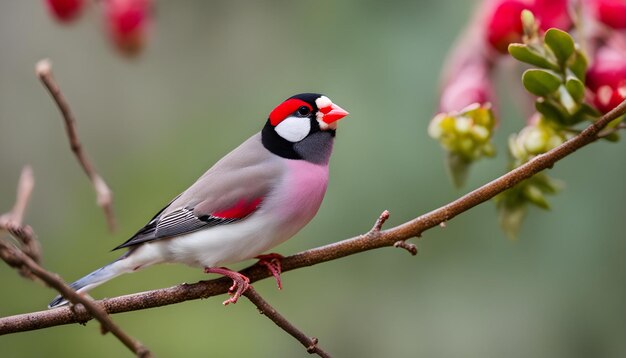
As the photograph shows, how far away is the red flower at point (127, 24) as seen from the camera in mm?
983

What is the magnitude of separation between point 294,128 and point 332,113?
0.18 feet

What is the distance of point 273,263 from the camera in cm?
81

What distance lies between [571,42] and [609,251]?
55cm

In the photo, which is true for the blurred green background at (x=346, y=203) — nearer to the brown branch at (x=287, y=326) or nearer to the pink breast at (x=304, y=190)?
the pink breast at (x=304, y=190)

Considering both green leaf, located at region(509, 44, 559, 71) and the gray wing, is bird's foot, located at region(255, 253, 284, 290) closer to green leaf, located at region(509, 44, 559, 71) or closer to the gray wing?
the gray wing

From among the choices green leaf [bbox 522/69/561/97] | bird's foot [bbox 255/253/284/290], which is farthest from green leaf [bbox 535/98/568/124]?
bird's foot [bbox 255/253/284/290]

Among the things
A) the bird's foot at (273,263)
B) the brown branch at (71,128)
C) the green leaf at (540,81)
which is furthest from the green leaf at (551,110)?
the brown branch at (71,128)

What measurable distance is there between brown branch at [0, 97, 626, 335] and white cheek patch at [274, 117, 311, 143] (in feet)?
0.37

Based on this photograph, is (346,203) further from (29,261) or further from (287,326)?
(29,261)

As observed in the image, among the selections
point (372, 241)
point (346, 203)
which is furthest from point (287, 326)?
point (346, 203)

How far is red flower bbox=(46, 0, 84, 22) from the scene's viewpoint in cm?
92

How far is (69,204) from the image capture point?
1.86 metres

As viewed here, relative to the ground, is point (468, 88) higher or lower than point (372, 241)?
higher

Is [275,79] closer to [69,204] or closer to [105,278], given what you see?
[69,204]
